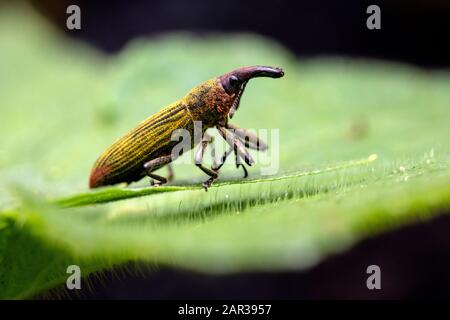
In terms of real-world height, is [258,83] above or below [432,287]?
above

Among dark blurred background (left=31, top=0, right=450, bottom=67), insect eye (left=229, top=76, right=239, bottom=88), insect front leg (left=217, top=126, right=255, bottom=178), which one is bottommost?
insect front leg (left=217, top=126, right=255, bottom=178)

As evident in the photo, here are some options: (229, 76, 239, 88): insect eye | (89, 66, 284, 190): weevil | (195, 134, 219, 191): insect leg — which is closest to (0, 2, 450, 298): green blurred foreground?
(195, 134, 219, 191): insect leg

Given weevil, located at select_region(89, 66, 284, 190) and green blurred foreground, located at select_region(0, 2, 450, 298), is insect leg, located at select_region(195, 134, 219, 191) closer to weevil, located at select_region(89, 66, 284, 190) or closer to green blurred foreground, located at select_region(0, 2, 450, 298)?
weevil, located at select_region(89, 66, 284, 190)
